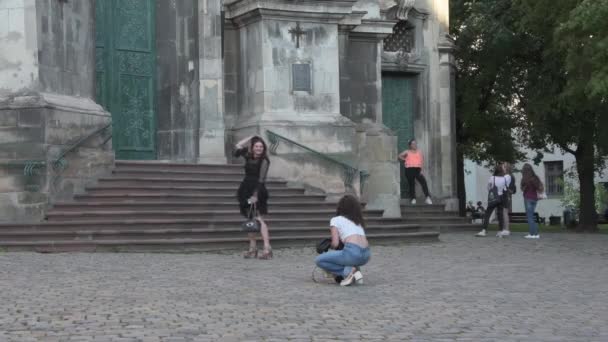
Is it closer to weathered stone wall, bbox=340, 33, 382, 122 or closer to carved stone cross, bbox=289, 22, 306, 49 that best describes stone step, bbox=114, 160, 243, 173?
carved stone cross, bbox=289, 22, 306, 49

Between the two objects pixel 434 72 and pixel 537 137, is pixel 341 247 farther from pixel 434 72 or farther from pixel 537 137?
pixel 537 137

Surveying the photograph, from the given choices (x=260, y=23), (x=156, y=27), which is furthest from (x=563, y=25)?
(x=156, y=27)

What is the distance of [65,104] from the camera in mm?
18859

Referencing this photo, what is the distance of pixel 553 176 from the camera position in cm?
6412

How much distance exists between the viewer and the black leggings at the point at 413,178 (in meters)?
26.6

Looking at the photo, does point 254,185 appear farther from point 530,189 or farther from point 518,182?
point 518,182

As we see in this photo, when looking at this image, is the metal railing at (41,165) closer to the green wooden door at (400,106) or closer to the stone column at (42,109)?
the stone column at (42,109)

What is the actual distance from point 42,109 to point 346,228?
7.37 meters

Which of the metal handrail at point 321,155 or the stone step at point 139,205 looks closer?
Result: the stone step at point 139,205

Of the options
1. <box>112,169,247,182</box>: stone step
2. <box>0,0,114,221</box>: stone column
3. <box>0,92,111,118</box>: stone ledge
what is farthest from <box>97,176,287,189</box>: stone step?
<box>0,92,111,118</box>: stone ledge

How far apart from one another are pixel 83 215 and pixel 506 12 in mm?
17231

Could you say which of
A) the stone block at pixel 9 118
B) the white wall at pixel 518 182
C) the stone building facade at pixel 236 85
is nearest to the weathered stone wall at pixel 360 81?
the stone building facade at pixel 236 85

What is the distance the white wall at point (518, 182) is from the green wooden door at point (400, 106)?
98.8 feet

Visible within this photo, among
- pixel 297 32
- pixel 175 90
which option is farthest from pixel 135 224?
pixel 297 32
